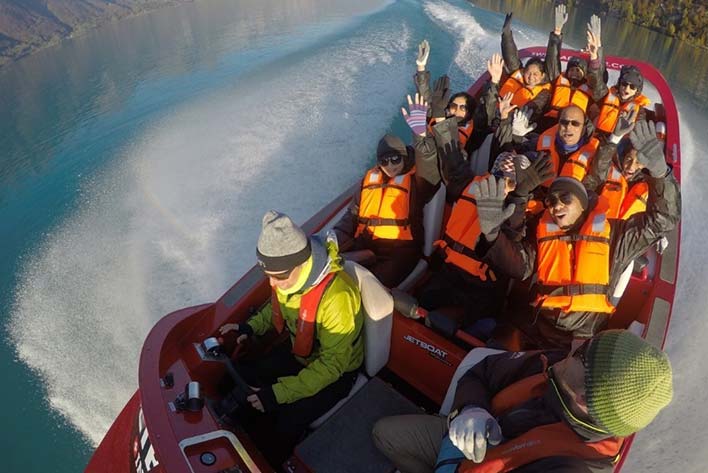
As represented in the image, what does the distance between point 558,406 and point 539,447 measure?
109 millimetres

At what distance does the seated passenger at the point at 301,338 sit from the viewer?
148 centimetres

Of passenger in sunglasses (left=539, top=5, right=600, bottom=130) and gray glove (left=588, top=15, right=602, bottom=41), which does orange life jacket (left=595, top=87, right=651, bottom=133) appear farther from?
gray glove (left=588, top=15, right=602, bottom=41)

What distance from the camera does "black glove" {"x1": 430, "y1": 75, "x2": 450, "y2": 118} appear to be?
11.7 feet

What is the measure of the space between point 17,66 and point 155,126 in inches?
283

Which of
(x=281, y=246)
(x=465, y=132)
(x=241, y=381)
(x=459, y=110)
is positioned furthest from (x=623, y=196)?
(x=241, y=381)

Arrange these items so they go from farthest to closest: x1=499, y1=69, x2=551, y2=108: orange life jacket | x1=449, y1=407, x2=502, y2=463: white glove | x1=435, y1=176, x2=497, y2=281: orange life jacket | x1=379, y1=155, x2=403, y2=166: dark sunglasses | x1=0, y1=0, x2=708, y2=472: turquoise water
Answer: x1=499, y1=69, x2=551, y2=108: orange life jacket, x1=0, y1=0, x2=708, y2=472: turquoise water, x1=379, y1=155, x2=403, y2=166: dark sunglasses, x1=435, y1=176, x2=497, y2=281: orange life jacket, x1=449, y1=407, x2=502, y2=463: white glove

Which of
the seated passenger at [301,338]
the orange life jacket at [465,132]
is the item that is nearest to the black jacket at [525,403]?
the seated passenger at [301,338]

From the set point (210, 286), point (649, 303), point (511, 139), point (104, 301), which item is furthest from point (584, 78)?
point (104, 301)

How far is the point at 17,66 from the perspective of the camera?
10.1 m

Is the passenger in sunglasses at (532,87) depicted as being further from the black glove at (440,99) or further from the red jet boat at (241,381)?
the red jet boat at (241,381)

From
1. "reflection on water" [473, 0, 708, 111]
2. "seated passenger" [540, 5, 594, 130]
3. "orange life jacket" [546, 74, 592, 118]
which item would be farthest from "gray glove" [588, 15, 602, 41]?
"reflection on water" [473, 0, 708, 111]

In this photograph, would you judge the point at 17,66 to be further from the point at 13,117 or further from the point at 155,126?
the point at 155,126

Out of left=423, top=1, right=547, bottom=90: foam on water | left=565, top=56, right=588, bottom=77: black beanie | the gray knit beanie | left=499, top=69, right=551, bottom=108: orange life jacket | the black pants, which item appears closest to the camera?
the gray knit beanie

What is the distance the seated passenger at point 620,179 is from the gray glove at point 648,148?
1.11ft
